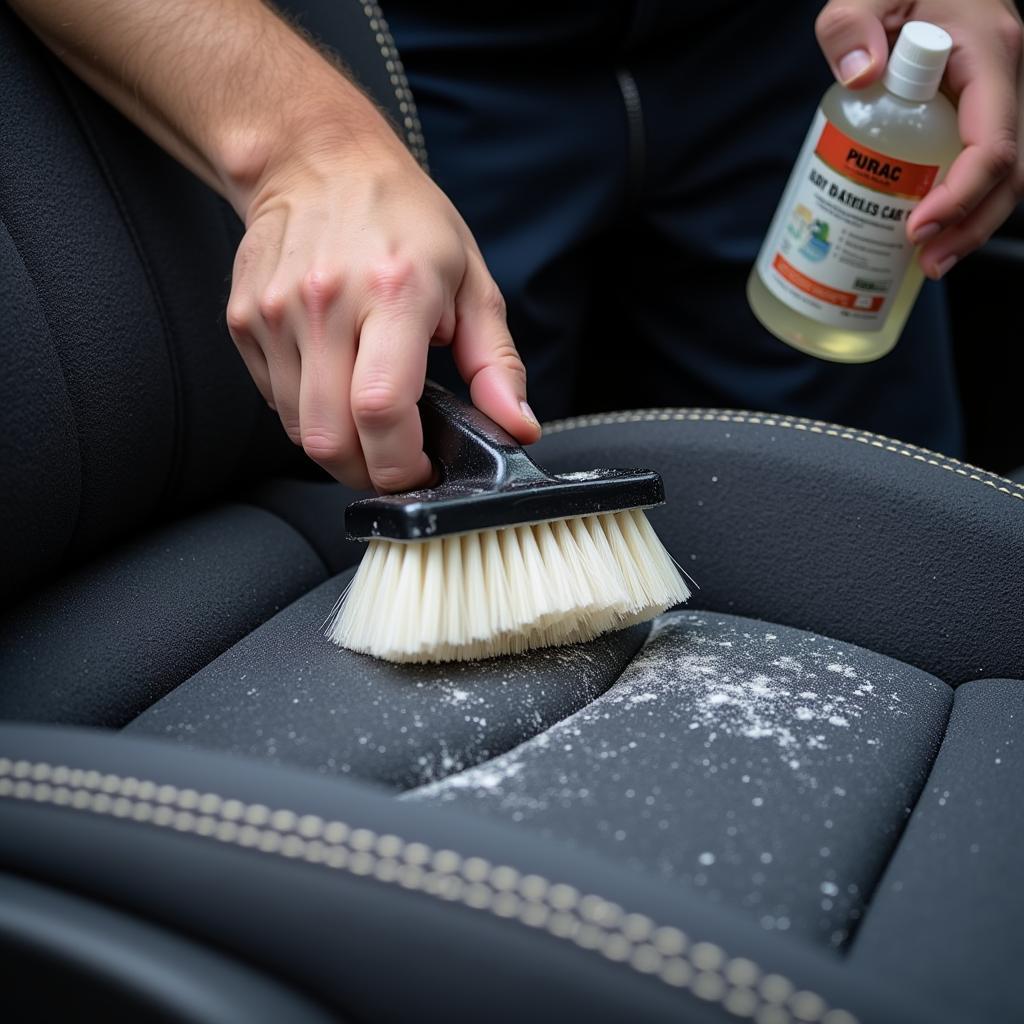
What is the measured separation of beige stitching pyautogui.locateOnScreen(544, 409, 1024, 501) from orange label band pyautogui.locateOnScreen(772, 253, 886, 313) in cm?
12

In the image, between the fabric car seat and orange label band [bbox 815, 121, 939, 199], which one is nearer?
the fabric car seat

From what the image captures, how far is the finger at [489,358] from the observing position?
709mm

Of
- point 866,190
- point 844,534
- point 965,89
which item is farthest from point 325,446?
point 965,89

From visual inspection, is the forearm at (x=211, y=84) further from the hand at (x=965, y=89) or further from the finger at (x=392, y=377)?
the hand at (x=965, y=89)

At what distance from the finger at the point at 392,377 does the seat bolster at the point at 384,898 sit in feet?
0.73

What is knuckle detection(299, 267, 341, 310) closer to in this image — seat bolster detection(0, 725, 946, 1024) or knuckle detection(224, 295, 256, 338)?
knuckle detection(224, 295, 256, 338)

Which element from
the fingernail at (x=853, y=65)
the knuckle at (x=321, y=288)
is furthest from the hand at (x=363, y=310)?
the fingernail at (x=853, y=65)

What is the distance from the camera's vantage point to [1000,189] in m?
0.91

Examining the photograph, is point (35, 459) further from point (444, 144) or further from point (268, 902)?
point (444, 144)

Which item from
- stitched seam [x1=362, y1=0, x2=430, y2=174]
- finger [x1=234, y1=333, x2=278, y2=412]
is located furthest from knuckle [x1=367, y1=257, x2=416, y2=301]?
stitched seam [x1=362, y1=0, x2=430, y2=174]

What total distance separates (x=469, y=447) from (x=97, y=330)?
0.86ft

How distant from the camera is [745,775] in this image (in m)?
0.57

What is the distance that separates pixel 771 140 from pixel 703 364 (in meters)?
0.26

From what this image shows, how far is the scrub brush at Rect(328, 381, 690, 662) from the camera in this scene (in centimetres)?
62
